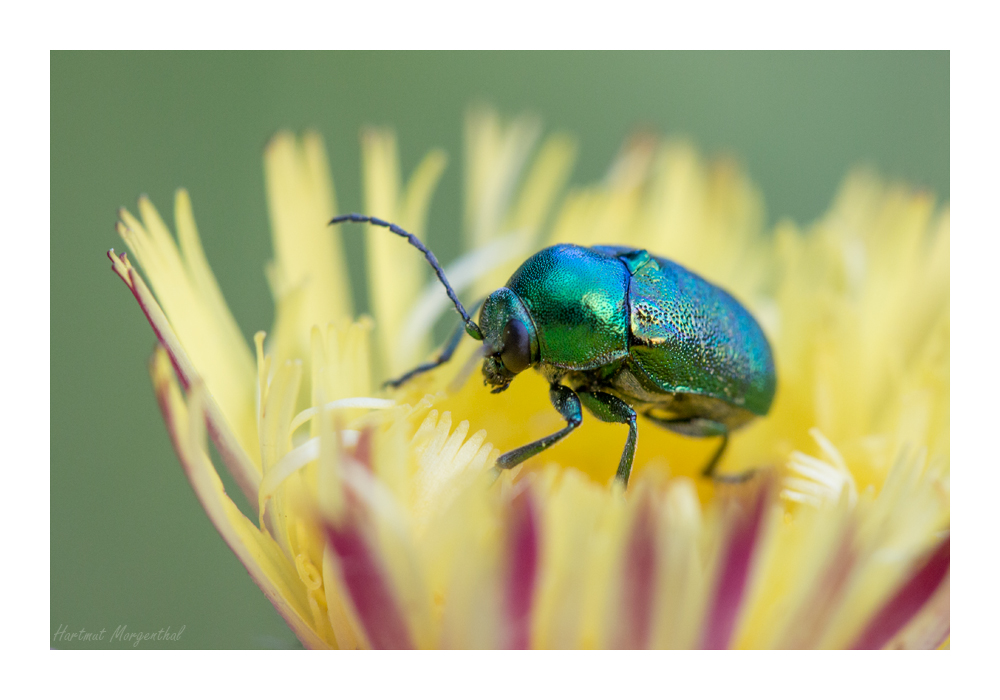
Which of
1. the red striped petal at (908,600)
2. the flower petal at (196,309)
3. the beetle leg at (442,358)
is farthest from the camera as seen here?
the beetle leg at (442,358)

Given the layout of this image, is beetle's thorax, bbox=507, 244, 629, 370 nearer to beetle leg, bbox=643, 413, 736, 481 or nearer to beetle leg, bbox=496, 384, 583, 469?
beetle leg, bbox=496, 384, 583, 469

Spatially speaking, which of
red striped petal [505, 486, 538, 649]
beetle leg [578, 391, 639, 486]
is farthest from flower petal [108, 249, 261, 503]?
beetle leg [578, 391, 639, 486]

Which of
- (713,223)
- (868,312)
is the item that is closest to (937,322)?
(868,312)

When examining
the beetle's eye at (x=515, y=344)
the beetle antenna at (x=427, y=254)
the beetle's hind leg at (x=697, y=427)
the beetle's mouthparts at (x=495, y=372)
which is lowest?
the beetle's hind leg at (x=697, y=427)

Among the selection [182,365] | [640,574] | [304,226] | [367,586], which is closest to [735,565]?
[640,574]

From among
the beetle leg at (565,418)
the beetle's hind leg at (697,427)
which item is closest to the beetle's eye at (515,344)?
the beetle leg at (565,418)

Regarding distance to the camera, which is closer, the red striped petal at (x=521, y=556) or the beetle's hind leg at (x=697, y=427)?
the red striped petal at (x=521, y=556)

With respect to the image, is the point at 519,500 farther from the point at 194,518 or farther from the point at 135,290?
the point at 194,518

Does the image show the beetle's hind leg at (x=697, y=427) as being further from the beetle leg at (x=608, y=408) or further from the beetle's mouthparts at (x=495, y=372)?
the beetle's mouthparts at (x=495, y=372)
